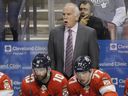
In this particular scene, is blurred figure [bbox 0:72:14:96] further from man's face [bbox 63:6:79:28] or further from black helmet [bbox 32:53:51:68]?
man's face [bbox 63:6:79:28]

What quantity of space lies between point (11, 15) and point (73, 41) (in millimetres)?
1355

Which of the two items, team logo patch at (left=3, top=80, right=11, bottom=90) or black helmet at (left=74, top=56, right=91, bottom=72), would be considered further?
team logo patch at (left=3, top=80, right=11, bottom=90)

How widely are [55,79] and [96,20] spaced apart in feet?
6.07

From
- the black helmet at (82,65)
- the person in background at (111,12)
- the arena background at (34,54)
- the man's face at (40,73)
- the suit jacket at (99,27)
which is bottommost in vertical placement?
the arena background at (34,54)

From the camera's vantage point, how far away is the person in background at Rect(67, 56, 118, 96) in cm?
643

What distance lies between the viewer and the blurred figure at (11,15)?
8617mm

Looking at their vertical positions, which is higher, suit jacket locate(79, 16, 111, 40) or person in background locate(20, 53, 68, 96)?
suit jacket locate(79, 16, 111, 40)

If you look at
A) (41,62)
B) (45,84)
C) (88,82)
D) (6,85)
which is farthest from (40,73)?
(88,82)

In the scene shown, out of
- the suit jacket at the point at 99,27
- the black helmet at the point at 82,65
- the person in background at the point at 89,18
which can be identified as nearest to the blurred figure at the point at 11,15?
the person in background at the point at 89,18

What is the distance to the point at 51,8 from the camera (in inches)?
344

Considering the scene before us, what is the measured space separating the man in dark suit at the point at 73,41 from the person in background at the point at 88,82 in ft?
2.95

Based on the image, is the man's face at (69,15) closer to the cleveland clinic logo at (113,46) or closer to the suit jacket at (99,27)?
the suit jacket at (99,27)

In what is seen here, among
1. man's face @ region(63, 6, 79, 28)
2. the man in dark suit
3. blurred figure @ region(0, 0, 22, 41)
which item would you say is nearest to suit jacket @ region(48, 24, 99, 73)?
the man in dark suit

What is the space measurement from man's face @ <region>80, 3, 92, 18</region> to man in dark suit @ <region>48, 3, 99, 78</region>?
47cm
